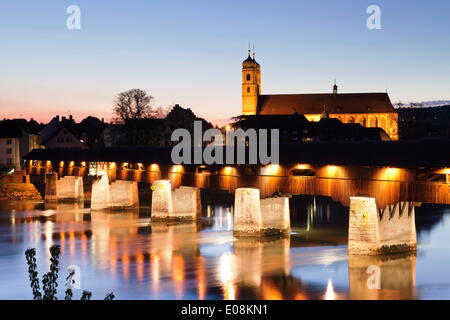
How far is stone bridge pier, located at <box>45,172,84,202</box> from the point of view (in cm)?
6125

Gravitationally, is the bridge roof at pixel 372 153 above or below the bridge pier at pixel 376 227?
above

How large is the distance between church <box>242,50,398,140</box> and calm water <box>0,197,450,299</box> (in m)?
55.5

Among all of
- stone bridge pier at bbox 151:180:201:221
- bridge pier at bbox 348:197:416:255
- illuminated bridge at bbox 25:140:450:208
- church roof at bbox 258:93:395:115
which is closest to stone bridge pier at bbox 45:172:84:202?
illuminated bridge at bbox 25:140:450:208

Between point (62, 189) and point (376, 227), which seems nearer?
point (376, 227)

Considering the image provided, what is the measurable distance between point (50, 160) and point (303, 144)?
31139 millimetres

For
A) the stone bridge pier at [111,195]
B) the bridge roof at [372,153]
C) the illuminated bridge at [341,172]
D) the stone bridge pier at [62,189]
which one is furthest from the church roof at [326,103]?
the bridge roof at [372,153]

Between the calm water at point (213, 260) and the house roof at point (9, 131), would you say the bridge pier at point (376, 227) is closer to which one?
the calm water at point (213, 260)

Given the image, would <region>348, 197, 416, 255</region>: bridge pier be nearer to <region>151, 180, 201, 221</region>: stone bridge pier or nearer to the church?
<region>151, 180, 201, 221</region>: stone bridge pier

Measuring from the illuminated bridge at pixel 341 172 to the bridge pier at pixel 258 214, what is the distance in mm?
752

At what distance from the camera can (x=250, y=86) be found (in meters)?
110

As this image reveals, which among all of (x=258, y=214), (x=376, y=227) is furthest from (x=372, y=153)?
(x=258, y=214)

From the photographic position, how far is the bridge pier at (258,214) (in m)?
37.9

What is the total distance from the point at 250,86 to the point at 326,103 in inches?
467

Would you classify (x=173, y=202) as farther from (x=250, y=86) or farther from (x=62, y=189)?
(x=250, y=86)
